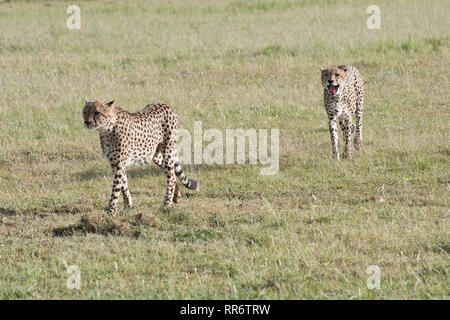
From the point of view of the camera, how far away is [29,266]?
6.52 metres

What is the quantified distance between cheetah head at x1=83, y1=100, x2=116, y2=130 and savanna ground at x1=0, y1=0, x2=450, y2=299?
0.91m

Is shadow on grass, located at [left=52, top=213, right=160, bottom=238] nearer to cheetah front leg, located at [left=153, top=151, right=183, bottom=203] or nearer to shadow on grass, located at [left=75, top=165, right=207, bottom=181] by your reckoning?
cheetah front leg, located at [left=153, top=151, right=183, bottom=203]

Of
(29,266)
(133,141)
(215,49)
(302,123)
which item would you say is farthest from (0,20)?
(29,266)

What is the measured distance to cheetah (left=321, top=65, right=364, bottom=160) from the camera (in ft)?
32.6

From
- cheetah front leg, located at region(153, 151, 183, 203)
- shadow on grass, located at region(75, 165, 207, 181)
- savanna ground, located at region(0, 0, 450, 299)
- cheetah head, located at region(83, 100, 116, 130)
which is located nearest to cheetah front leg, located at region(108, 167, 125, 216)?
savanna ground, located at region(0, 0, 450, 299)

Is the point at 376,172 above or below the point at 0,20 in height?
below

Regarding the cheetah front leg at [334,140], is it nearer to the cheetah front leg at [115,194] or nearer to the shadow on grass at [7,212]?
the cheetah front leg at [115,194]

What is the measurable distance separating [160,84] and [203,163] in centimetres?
467

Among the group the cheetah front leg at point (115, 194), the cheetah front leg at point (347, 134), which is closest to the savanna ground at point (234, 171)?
the cheetah front leg at point (347, 134)

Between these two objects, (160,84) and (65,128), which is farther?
(160,84)

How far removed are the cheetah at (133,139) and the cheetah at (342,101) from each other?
2420mm

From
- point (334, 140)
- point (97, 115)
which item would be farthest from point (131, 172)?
point (334, 140)

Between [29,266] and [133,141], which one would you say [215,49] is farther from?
[29,266]
